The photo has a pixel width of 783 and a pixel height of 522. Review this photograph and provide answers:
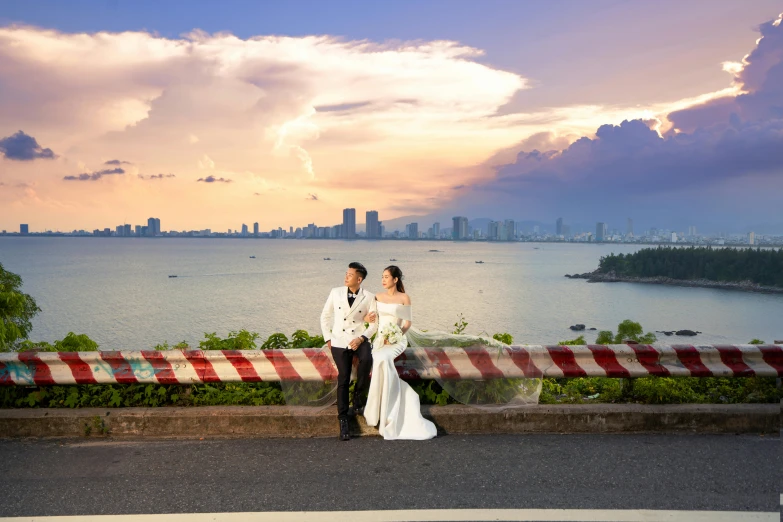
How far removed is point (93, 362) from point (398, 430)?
10.9ft

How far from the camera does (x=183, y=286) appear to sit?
107 m

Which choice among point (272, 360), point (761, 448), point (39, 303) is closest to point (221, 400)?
point (272, 360)

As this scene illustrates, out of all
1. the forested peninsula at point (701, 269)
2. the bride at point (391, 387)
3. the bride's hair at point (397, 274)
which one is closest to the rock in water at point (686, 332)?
the bride's hair at point (397, 274)

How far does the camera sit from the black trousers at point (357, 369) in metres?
6.84

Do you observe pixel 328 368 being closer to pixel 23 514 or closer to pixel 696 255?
pixel 23 514

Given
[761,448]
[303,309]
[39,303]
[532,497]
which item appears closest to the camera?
[532,497]

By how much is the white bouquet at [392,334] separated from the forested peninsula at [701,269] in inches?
6061

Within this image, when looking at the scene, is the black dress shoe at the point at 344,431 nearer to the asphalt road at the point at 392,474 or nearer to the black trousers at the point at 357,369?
the asphalt road at the point at 392,474

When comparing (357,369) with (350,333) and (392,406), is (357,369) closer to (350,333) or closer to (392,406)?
(350,333)

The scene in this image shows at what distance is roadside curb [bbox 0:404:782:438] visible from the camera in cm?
659

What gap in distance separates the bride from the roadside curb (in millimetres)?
202

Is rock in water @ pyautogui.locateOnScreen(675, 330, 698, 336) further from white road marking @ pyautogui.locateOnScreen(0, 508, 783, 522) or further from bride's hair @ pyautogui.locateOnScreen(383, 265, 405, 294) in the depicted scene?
white road marking @ pyautogui.locateOnScreen(0, 508, 783, 522)

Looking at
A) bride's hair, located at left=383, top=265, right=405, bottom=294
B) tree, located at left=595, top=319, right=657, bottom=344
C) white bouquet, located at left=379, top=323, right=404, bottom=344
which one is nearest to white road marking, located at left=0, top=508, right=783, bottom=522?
white bouquet, located at left=379, top=323, right=404, bottom=344

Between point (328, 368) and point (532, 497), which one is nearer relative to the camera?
point (532, 497)
